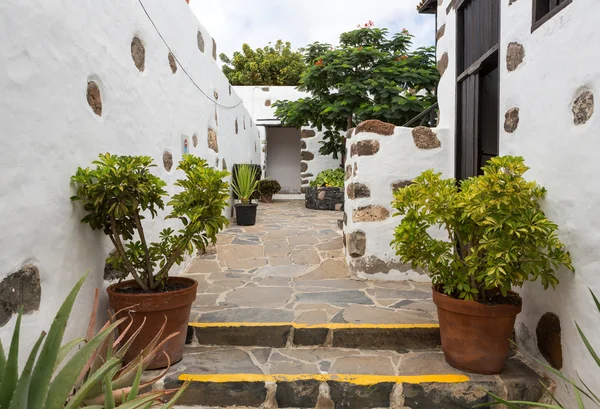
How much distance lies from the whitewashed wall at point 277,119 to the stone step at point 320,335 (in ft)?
22.2

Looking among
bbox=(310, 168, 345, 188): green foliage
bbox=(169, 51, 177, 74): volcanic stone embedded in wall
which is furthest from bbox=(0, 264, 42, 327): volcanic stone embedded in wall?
bbox=(310, 168, 345, 188): green foliage

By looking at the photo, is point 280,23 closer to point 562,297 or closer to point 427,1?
point 427,1

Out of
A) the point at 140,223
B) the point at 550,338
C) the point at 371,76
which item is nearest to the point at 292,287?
the point at 140,223

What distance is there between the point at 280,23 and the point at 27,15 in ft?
62.2

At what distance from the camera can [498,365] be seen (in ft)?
6.59

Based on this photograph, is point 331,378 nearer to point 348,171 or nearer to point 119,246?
point 119,246

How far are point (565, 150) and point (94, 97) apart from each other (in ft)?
6.97

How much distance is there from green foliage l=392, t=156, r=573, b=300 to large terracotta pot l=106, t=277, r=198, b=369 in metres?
1.12

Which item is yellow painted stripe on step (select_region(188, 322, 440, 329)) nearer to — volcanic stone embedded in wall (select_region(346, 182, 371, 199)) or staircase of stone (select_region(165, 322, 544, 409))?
staircase of stone (select_region(165, 322, 544, 409))

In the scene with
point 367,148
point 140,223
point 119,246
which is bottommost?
point 119,246

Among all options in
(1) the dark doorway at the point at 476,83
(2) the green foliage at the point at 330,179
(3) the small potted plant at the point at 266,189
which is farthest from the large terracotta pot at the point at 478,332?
(3) the small potted plant at the point at 266,189

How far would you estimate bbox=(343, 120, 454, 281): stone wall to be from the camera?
3.34m

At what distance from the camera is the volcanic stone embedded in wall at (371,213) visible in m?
3.37

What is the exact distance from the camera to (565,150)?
1.82 metres
